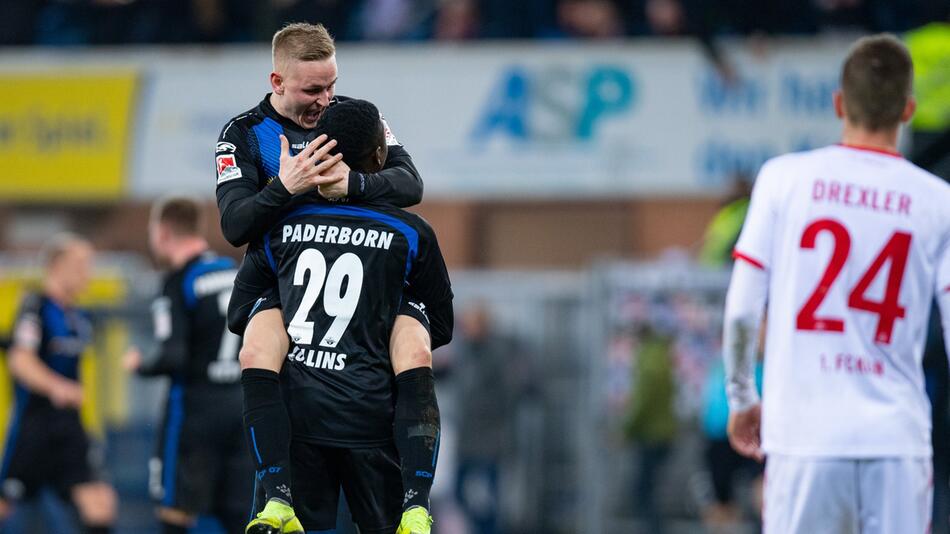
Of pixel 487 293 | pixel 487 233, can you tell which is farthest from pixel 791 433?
pixel 487 233

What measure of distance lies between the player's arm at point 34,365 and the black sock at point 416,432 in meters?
5.85

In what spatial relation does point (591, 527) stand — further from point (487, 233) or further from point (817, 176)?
point (817, 176)

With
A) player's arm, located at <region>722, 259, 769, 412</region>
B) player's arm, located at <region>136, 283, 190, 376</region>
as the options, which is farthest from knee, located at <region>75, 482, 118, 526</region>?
player's arm, located at <region>722, 259, 769, 412</region>

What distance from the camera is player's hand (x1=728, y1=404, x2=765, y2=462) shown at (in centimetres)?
509

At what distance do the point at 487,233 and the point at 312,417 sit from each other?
11929mm

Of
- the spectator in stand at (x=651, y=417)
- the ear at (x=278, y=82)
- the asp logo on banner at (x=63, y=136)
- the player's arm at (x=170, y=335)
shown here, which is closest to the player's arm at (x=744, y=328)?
the ear at (x=278, y=82)

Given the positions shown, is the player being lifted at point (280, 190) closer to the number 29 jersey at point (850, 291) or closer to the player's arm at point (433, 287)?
the player's arm at point (433, 287)

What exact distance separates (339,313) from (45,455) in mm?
6217

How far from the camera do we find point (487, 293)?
12922 millimetres

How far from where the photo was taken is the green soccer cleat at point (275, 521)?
454 cm

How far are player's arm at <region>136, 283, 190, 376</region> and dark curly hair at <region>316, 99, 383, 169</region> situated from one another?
325cm

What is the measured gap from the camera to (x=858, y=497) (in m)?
4.84

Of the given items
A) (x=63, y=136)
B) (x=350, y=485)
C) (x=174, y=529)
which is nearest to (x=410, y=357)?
(x=350, y=485)

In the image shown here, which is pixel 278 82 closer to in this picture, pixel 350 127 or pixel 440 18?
pixel 350 127
